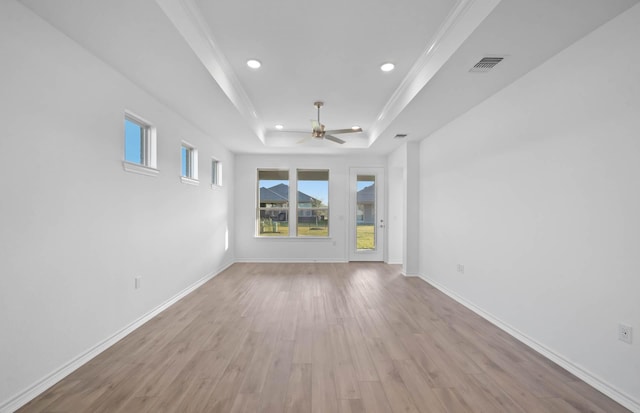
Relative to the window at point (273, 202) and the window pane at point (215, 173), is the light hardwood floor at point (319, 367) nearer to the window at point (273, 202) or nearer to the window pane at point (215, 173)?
the window pane at point (215, 173)

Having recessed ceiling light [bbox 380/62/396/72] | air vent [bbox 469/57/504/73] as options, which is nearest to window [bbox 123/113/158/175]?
recessed ceiling light [bbox 380/62/396/72]

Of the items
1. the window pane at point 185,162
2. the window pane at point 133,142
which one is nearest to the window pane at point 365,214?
the window pane at point 185,162

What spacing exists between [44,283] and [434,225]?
15.7 ft

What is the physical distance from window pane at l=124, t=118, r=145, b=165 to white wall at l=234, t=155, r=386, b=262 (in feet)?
11.2

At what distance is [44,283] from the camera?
1893 millimetres

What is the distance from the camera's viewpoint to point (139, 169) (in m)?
2.88

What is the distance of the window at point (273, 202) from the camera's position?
265 inches

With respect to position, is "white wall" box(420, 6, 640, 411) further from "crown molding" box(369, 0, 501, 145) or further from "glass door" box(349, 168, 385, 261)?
"glass door" box(349, 168, 385, 261)

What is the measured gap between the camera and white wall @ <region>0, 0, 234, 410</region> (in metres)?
1.69

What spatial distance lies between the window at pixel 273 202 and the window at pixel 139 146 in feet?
11.7

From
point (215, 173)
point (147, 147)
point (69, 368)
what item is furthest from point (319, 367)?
point (215, 173)

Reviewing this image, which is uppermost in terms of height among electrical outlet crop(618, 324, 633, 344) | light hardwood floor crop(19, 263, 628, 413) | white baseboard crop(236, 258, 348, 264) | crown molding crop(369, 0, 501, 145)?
crown molding crop(369, 0, 501, 145)

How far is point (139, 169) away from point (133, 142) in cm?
35

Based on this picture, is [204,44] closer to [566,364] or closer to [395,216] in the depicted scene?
[566,364]
